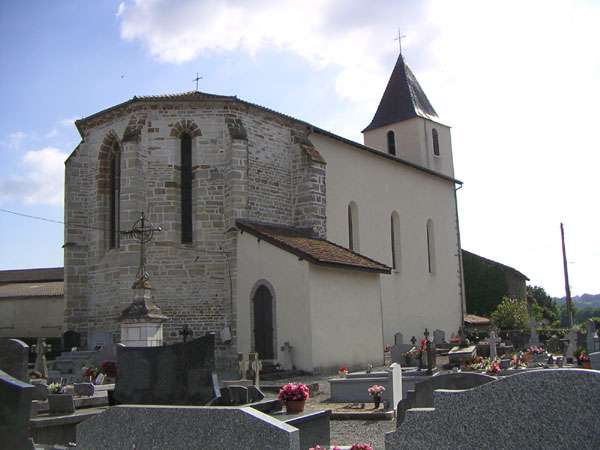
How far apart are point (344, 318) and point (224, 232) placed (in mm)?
4532

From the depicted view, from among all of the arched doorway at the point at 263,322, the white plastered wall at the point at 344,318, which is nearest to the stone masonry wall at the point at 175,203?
the arched doorway at the point at 263,322

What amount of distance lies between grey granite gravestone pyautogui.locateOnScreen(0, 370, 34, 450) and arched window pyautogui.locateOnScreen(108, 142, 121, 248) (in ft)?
53.6

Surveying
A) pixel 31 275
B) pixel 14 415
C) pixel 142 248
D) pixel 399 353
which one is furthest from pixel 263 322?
pixel 31 275

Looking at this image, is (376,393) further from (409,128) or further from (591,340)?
(409,128)

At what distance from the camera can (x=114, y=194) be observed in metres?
21.7

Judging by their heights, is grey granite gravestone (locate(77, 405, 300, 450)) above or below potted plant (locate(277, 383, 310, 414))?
above

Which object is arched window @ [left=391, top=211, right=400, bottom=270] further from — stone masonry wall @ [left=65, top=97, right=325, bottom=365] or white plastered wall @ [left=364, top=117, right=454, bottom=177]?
white plastered wall @ [left=364, top=117, right=454, bottom=177]

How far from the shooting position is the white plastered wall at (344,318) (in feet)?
60.3

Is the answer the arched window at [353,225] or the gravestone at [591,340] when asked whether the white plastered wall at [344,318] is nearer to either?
the arched window at [353,225]

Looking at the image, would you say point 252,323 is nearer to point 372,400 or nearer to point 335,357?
point 335,357

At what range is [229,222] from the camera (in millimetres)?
20078

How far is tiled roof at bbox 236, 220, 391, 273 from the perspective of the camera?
1845 cm

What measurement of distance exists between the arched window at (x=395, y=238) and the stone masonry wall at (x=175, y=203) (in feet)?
21.2

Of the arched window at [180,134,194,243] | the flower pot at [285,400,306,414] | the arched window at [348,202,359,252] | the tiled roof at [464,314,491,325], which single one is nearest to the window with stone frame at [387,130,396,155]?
the tiled roof at [464,314,491,325]
